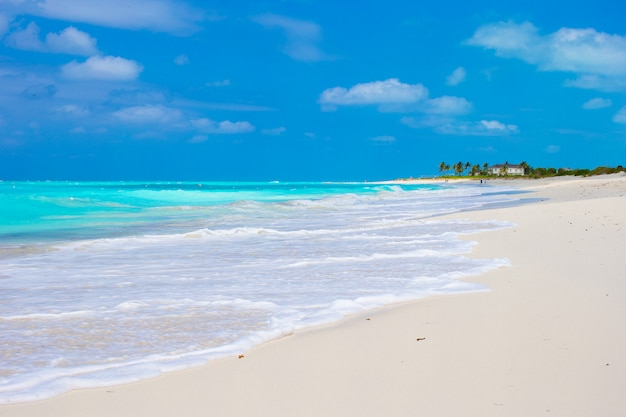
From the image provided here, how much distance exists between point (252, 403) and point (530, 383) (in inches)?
60.5

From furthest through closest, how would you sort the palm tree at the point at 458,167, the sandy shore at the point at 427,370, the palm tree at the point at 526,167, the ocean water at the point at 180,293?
the palm tree at the point at 458,167 < the palm tree at the point at 526,167 < the ocean water at the point at 180,293 < the sandy shore at the point at 427,370

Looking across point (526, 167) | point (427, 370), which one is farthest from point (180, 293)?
point (526, 167)

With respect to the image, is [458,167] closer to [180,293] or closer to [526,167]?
[526,167]

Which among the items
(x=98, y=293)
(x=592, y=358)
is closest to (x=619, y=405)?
(x=592, y=358)

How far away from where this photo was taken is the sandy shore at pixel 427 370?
111 inches

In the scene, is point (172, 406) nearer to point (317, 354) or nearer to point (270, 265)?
point (317, 354)

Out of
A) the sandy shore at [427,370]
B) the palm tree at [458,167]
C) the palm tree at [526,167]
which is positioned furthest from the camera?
the palm tree at [458,167]

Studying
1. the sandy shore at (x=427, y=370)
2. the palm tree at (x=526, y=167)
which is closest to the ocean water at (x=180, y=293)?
the sandy shore at (x=427, y=370)

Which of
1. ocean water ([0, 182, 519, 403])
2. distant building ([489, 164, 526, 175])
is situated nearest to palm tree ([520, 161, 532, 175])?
distant building ([489, 164, 526, 175])

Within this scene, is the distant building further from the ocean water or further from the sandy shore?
the sandy shore

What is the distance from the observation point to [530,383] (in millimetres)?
3031

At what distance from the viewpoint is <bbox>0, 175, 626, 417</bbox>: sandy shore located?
281cm

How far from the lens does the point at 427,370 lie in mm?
3309

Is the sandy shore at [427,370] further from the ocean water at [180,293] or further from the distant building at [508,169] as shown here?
the distant building at [508,169]
